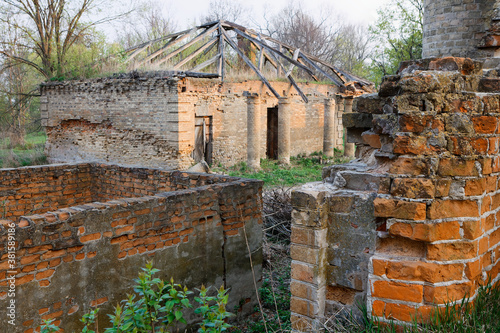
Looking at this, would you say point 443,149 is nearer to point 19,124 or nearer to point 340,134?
point 340,134

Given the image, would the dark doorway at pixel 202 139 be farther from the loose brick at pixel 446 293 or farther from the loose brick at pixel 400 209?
the loose brick at pixel 446 293

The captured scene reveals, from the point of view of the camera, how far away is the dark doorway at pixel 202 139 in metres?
14.7

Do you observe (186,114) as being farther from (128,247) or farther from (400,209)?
(400,209)

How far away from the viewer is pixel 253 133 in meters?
15.3

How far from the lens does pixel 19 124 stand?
2256cm

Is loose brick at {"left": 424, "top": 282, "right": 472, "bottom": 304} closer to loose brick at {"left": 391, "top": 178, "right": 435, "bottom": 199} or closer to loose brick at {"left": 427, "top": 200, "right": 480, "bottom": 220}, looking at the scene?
loose brick at {"left": 427, "top": 200, "right": 480, "bottom": 220}

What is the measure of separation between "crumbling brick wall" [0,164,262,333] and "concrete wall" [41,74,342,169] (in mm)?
6664

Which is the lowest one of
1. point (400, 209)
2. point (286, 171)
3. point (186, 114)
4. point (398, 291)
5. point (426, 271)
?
point (286, 171)

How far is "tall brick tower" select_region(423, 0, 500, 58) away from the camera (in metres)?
9.64

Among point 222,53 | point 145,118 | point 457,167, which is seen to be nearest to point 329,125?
point 222,53

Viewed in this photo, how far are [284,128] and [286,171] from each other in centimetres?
224

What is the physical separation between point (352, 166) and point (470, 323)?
129cm

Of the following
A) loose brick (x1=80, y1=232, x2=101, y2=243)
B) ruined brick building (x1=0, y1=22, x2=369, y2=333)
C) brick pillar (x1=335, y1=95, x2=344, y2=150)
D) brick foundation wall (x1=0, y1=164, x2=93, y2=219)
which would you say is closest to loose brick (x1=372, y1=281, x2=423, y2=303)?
ruined brick building (x1=0, y1=22, x2=369, y2=333)

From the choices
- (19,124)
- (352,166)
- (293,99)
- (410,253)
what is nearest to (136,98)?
(293,99)
